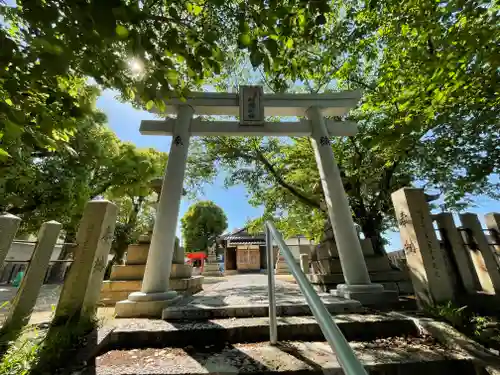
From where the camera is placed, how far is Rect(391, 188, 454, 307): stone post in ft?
9.91

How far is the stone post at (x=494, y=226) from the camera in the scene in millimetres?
3598

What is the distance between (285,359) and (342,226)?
2.67m

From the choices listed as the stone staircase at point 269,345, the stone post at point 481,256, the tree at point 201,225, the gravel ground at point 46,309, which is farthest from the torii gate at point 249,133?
the tree at point 201,225

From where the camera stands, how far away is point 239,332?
2641mm

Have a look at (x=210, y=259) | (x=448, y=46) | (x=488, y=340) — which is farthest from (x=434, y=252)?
(x=210, y=259)

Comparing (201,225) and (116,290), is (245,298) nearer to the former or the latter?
(116,290)

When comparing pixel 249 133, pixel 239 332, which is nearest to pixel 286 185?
pixel 249 133

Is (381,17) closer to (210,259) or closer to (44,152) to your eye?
(44,152)

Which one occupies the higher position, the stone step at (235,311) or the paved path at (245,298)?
the paved path at (245,298)

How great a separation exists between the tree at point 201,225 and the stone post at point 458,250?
25.5m

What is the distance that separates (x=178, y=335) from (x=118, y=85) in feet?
8.64

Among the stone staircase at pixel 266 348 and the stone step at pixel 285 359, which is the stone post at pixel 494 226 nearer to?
the stone staircase at pixel 266 348

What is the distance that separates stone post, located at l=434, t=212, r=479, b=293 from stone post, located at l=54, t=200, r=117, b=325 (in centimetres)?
469

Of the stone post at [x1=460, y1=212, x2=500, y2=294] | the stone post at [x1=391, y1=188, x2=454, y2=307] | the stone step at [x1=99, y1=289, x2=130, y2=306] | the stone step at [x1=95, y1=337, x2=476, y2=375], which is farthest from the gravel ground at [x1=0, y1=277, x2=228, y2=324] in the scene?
the stone post at [x1=460, y1=212, x2=500, y2=294]
